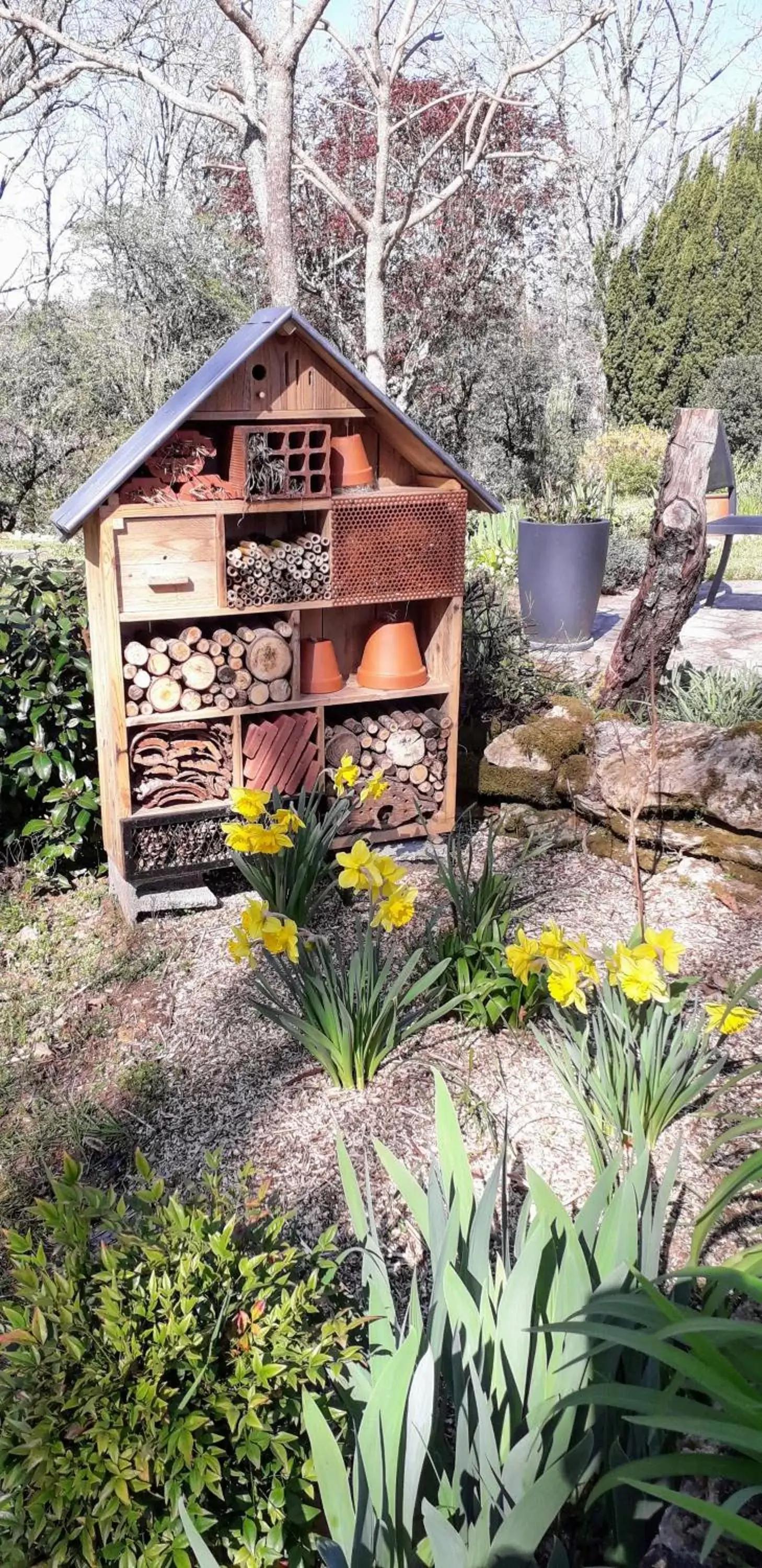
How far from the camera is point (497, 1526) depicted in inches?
49.4

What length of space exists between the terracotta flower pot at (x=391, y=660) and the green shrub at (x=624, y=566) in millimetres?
4395

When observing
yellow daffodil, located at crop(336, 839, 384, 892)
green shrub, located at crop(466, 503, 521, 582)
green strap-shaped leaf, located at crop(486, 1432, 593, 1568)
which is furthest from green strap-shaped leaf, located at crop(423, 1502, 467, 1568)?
green shrub, located at crop(466, 503, 521, 582)

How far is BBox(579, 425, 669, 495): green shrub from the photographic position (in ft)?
42.4

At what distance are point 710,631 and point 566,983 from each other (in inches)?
186

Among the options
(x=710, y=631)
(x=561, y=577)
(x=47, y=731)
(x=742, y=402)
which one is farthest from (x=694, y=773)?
(x=742, y=402)

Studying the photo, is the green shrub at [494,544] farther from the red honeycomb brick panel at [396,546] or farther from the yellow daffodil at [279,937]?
the yellow daffodil at [279,937]

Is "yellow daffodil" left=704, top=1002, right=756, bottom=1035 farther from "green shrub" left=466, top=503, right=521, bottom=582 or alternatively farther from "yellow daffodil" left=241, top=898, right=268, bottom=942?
"green shrub" left=466, top=503, right=521, bottom=582

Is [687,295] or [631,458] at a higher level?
[687,295]

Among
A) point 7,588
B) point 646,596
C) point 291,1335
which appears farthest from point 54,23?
point 291,1335

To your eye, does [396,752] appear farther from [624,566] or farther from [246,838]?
[624,566]

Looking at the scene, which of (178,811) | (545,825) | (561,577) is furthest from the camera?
(561,577)

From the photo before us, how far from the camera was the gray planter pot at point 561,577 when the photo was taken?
19.9 feet

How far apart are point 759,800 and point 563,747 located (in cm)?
78

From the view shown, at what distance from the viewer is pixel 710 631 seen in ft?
20.8
